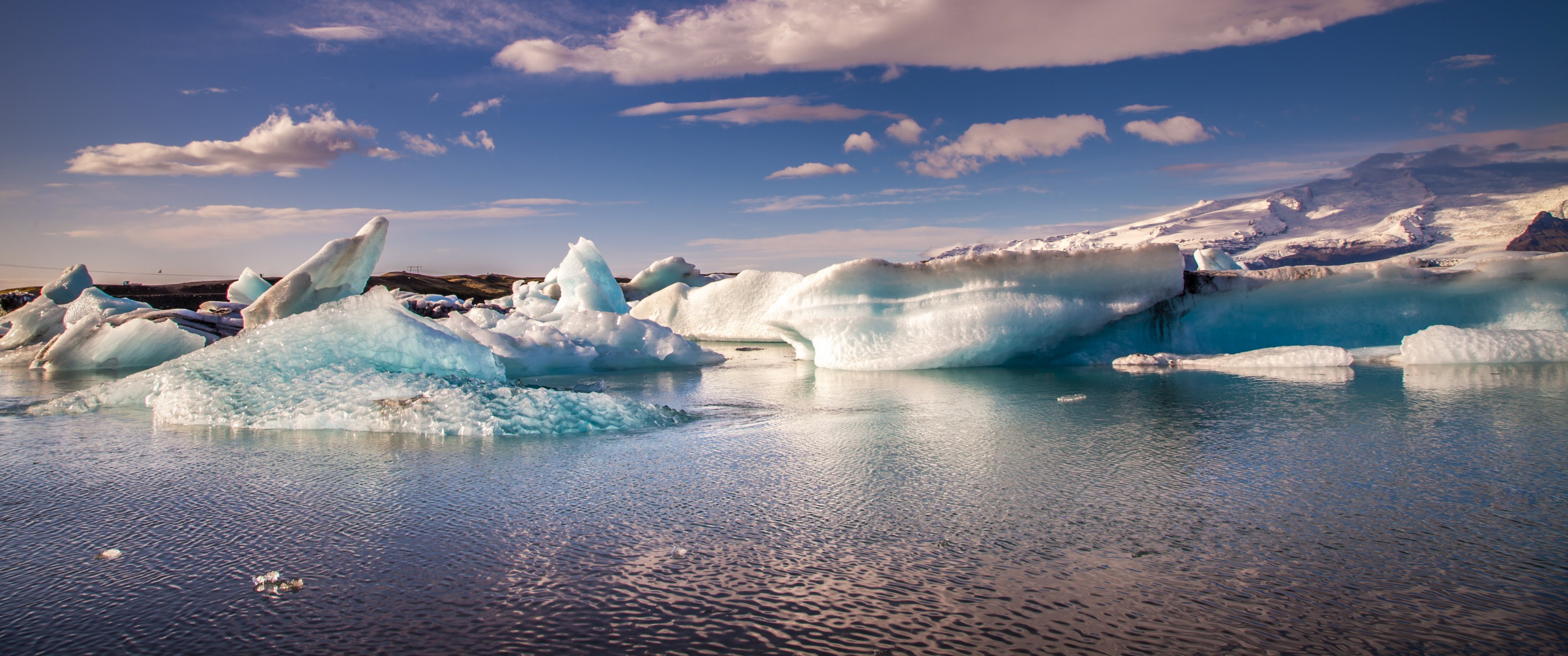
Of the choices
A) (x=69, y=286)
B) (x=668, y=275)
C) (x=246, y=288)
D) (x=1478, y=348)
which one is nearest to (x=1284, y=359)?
(x=1478, y=348)

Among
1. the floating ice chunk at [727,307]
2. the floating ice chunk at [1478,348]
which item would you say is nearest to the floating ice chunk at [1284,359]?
the floating ice chunk at [1478,348]

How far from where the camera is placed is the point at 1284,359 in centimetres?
693

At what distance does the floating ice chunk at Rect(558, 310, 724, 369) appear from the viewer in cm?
920

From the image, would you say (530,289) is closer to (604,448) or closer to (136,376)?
(136,376)

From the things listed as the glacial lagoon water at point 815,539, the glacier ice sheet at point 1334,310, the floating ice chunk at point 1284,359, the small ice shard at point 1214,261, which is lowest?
the glacial lagoon water at point 815,539

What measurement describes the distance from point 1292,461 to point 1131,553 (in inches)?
57.0

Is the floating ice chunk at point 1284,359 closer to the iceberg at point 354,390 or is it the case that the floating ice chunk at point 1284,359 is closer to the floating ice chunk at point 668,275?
the iceberg at point 354,390

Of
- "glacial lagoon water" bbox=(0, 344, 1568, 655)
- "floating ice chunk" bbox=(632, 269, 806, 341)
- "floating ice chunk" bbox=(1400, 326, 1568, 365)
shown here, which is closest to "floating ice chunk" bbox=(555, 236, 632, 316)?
"floating ice chunk" bbox=(632, 269, 806, 341)

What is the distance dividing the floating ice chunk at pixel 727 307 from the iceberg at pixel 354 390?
30.9 ft

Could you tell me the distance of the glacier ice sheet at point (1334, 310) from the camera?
8.06 meters

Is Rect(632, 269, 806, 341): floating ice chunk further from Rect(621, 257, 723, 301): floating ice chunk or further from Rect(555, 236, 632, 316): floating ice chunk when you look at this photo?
Rect(621, 257, 723, 301): floating ice chunk

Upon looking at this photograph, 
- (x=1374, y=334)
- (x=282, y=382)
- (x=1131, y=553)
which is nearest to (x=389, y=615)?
(x=1131, y=553)

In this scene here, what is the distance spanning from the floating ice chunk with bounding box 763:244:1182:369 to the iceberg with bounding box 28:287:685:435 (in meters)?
4.00

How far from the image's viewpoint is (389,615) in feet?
5.08
